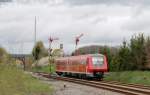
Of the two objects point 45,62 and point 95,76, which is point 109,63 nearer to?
point 95,76

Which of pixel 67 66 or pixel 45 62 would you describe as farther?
pixel 45 62

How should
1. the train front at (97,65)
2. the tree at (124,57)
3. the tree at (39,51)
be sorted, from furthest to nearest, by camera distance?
the tree at (39,51)
the tree at (124,57)
the train front at (97,65)

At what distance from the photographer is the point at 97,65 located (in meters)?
49.8

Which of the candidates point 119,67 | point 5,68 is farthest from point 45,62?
point 5,68

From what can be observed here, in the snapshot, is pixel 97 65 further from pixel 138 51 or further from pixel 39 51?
pixel 39 51

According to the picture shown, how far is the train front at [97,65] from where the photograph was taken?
161 feet

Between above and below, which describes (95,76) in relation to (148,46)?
below

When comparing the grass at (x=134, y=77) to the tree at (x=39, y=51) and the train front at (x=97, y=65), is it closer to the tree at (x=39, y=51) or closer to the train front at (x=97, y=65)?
the train front at (x=97, y=65)

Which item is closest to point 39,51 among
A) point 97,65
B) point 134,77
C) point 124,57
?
point 124,57

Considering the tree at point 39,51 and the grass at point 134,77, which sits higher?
the tree at point 39,51

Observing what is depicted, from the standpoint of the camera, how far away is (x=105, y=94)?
89.9 ft

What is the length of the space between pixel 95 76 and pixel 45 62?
61.3 metres

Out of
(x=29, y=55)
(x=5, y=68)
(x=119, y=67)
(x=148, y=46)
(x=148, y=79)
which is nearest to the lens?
(x=5, y=68)

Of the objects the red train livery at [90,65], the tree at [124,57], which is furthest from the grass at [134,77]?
the tree at [124,57]
